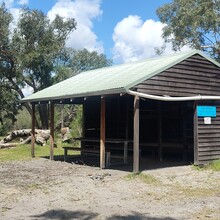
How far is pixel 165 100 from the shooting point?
1208cm

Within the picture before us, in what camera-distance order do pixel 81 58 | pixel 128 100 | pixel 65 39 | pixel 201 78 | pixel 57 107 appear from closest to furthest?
pixel 201 78
pixel 128 100
pixel 65 39
pixel 57 107
pixel 81 58

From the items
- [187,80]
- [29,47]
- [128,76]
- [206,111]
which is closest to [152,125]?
[206,111]

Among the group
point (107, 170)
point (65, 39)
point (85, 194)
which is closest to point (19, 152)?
point (107, 170)

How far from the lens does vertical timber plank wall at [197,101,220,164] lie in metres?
13.2

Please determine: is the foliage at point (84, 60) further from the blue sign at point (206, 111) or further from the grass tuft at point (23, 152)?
the blue sign at point (206, 111)

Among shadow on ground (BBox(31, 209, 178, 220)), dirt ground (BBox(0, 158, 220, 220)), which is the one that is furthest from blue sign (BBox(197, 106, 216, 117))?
shadow on ground (BBox(31, 209, 178, 220))

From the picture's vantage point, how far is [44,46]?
1168 inches

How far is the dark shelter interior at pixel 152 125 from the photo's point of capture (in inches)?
610

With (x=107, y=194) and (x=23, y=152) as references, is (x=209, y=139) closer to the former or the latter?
(x=107, y=194)

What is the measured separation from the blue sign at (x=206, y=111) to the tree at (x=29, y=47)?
18076mm

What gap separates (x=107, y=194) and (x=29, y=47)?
2301 centimetres

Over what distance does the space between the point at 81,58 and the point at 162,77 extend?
41.5 m

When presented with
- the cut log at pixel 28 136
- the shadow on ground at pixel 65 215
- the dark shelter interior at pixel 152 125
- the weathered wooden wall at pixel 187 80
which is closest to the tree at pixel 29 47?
the cut log at pixel 28 136

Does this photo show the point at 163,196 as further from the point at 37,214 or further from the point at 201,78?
the point at 201,78
